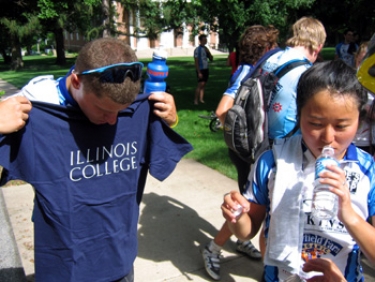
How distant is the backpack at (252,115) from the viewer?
2883mm

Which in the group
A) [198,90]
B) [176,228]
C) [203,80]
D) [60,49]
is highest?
[60,49]

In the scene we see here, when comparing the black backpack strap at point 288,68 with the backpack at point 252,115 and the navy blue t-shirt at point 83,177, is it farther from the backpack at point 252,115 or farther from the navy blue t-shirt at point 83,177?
the navy blue t-shirt at point 83,177

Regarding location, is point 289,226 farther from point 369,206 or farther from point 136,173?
point 136,173

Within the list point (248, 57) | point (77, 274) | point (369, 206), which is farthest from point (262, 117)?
point (77, 274)

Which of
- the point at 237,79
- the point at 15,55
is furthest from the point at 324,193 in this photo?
the point at 15,55

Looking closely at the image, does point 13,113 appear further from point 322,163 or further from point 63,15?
point 63,15

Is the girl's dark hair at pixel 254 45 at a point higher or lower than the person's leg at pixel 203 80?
higher

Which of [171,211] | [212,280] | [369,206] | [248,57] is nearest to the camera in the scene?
[369,206]

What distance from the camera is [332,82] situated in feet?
4.83

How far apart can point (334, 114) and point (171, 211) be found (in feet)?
10.4

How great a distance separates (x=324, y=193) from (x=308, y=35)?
6.64ft

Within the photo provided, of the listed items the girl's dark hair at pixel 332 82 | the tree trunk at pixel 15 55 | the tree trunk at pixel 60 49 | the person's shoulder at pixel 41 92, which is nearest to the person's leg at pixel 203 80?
the person's shoulder at pixel 41 92

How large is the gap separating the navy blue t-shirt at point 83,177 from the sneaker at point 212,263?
130 centimetres

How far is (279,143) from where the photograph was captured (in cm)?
166
